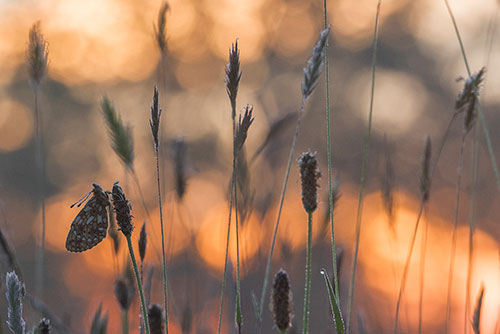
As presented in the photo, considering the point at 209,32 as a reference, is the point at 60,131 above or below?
below

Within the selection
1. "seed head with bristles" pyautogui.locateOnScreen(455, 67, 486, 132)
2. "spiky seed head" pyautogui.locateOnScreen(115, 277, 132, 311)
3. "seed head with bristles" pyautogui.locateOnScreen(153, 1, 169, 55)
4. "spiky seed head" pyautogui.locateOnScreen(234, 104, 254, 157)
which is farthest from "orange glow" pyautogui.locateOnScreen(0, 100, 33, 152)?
"spiky seed head" pyautogui.locateOnScreen(234, 104, 254, 157)

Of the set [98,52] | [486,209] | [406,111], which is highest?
[98,52]

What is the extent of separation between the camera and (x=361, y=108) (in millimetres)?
11570

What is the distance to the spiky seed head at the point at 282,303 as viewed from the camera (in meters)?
1.15

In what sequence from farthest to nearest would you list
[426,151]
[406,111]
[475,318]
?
[406,111], [426,151], [475,318]

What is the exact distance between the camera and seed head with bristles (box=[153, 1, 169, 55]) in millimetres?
1863

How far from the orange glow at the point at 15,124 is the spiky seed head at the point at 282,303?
484 inches

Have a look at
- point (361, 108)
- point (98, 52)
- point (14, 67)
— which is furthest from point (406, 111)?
point (14, 67)

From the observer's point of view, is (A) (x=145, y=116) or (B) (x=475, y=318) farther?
(A) (x=145, y=116)

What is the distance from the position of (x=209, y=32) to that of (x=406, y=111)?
439cm

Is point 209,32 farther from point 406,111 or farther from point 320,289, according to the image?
point 320,289

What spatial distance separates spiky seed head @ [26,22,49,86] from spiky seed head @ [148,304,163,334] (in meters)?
0.81

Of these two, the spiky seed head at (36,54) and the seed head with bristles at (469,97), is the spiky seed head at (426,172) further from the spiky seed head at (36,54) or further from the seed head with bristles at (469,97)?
the spiky seed head at (36,54)

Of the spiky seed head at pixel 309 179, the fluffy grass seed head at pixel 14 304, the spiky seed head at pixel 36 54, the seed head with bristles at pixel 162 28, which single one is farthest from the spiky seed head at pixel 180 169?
the fluffy grass seed head at pixel 14 304
